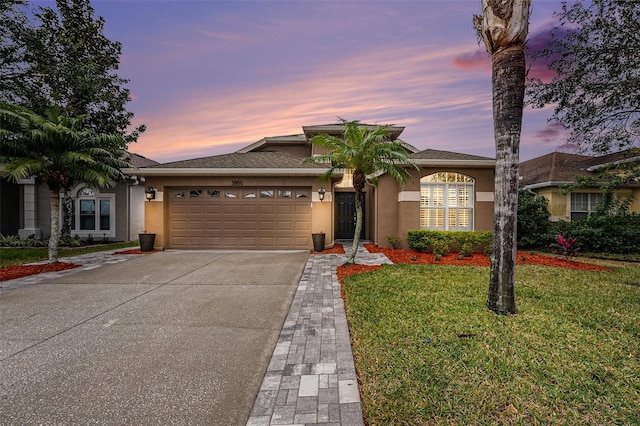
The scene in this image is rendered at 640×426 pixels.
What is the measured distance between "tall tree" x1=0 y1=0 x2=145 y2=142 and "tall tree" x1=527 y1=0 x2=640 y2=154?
18.8 m

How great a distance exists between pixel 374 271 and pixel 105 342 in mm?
5903

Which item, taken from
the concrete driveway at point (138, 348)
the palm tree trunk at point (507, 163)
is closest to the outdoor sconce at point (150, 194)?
the concrete driveway at point (138, 348)

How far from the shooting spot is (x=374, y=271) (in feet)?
25.9

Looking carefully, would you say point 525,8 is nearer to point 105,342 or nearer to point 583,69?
point 105,342

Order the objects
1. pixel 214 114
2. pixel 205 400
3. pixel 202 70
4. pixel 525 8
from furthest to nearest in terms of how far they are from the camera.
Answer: pixel 214 114, pixel 202 70, pixel 525 8, pixel 205 400

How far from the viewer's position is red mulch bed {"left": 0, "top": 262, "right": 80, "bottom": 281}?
7531 mm

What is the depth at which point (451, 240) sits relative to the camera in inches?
436

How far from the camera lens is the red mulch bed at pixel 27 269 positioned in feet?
24.7

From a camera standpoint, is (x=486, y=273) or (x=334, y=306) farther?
(x=486, y=273)

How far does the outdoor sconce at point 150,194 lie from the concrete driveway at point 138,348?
5.45 metres

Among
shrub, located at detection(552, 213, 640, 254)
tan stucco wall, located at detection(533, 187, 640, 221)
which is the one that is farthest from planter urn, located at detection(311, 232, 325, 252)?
tan stucco wall, located at detection(533, 187, 640, 221)

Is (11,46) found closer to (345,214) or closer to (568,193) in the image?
(345,214)

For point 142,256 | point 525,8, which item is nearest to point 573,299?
point 525,8

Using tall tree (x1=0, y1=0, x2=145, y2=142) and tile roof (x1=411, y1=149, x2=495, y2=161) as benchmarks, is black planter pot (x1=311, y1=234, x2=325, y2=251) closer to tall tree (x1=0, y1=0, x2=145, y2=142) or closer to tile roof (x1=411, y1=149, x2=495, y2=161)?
tile roof (x1=411, y1=149, x2=495, y2=161)
